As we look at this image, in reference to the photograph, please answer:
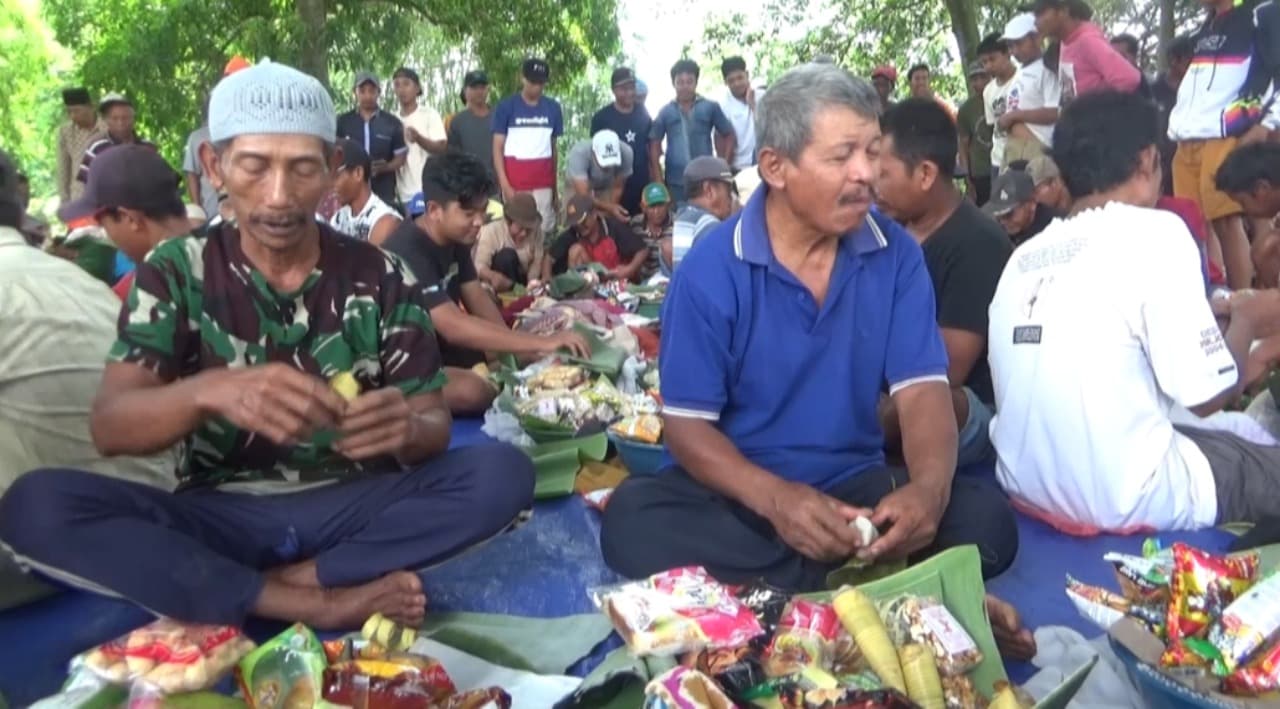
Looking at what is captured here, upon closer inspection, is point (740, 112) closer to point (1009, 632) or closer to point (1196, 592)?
point (1009, 632)

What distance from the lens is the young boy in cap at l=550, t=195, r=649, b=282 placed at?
705cm

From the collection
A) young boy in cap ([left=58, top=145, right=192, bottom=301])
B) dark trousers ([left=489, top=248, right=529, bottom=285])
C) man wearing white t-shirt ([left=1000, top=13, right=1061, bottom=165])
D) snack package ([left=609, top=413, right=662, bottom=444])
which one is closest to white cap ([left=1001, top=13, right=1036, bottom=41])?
man wearing white t-shirt ([left=1000, top=13, right=1061, bottom=165])

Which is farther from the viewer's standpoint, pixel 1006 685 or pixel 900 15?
pixel 900 15

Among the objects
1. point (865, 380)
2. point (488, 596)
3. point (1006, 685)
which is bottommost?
point (488, 596)

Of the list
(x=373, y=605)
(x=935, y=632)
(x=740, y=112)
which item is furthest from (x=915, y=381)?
(x=740, y=112)

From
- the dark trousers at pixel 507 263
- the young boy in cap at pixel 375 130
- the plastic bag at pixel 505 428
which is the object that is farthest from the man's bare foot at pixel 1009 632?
the young boy in cap at pixel 375 130

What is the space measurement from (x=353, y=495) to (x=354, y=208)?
287 cm

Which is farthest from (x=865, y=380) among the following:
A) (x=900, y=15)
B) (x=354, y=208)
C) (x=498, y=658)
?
(x=900, y=15)

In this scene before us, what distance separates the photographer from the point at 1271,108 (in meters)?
5.08

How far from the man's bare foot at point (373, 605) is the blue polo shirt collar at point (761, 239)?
39.9 inches

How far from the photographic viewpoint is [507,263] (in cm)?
655

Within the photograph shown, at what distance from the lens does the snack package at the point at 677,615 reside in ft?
5.82

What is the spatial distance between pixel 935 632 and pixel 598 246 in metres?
5.45

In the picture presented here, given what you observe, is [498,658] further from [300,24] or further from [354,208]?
[300,24]
